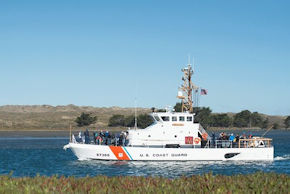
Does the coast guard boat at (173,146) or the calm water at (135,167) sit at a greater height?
the coast guard boat at (173,146)

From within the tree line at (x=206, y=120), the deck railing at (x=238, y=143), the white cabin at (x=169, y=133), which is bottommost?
the deck railing at (x=238, y=143)

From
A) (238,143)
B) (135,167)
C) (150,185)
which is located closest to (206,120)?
(238,143)

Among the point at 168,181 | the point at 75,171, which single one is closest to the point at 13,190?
the point at 168,181

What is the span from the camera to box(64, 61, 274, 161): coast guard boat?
41188mm

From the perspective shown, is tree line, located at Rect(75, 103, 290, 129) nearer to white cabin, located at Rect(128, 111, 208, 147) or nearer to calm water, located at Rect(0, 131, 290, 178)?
white cabin, located at Rect(128, 111, 208, 147)

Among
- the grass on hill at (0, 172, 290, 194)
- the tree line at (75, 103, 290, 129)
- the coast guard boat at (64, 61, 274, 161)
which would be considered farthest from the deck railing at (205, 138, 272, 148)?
the tree line at (75, 103, 290, 129)

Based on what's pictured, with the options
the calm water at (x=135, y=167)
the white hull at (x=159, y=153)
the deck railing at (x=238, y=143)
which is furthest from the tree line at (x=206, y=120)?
the calm water at (x=135, y=167)

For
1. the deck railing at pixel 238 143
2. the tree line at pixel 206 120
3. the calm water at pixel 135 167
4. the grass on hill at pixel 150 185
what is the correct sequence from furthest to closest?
the tree line at pixel 206 120 → the deck railing at pixel 238 143 → the calm water at pixel 135 167 → the grass on hill at pixel 150 185

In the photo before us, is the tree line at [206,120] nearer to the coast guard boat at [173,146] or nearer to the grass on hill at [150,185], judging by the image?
the coast guard boat at [173,146]

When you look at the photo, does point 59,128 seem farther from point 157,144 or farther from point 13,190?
point 13,190

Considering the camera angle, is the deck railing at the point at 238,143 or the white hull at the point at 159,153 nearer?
the white hull at the point at 159,153

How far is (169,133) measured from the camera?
41.9 metres

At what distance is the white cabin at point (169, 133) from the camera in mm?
41781

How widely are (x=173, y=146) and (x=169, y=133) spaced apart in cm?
121
